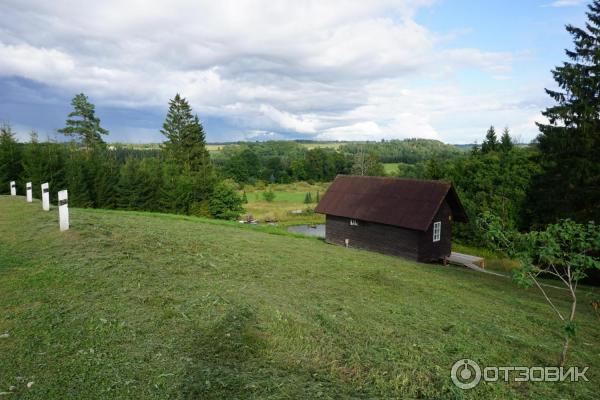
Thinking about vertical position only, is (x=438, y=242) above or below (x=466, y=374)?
below

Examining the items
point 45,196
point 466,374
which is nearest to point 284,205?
point 45,196

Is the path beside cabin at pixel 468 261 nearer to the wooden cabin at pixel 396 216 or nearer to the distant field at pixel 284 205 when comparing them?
the wooden cabin at pixel 396 216

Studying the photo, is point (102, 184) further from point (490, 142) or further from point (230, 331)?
point (490, 142)

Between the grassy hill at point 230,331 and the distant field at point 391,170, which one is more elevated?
the distant field at point 391,170

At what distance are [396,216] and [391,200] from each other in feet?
5.15

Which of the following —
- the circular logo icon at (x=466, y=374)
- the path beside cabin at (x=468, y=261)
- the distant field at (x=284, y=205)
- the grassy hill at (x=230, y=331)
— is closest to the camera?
the grassy hill at (x=230, y=331)

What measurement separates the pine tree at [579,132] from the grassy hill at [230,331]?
14.5 metres

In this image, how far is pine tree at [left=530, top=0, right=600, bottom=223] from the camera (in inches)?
788

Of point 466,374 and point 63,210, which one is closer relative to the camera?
point 466,374

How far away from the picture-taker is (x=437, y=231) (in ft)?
74.6

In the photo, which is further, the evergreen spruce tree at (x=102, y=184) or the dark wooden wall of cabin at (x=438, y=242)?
the evergreen spruce tree at (x=102, y=184)

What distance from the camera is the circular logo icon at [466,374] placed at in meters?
4.34

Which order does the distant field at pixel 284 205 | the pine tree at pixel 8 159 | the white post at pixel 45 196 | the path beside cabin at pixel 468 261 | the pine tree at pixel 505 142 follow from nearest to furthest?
the white post at pixel 45 196
the path beside cabin at pixel 468 261
the pine tree at pixel 8 159
the pine tree at pixel 505 142
the distant field at pixel 284 205

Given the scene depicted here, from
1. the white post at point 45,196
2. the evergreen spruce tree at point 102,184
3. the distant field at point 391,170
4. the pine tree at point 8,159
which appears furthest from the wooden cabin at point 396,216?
the distant field at point 391,170
